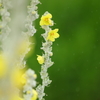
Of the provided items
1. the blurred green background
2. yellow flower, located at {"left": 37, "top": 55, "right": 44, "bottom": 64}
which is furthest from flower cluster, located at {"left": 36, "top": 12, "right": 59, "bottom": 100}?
the blurred green background

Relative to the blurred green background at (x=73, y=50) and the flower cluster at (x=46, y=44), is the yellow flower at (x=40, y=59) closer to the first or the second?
the flower cluster at (x=46, y=44)

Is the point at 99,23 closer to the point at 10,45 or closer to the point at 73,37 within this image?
the point at 73,37

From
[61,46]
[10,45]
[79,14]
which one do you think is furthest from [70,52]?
[10,45]

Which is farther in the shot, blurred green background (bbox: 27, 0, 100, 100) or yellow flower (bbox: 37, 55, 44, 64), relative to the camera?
blurred green background (bbox: 27, 0, 100, 100)

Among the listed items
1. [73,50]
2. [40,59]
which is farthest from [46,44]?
[73,50]

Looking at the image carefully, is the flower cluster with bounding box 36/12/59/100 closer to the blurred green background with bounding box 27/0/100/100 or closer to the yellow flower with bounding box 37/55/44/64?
the yellow flower with bounding box 37/55/44/64

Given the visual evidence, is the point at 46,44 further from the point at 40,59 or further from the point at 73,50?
the point at 73,50

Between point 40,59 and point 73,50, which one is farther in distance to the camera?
point 73,50

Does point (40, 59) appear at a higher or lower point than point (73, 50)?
lower
